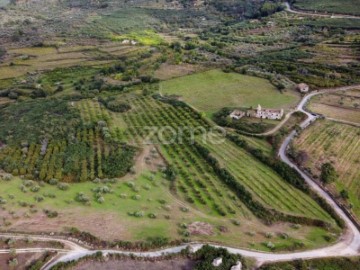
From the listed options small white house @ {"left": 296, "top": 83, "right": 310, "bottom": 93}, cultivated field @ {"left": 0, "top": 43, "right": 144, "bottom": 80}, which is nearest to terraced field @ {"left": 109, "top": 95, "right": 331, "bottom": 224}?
small white house @ {"left": 296, "top": 83, "right": 310, "bottom": 93}

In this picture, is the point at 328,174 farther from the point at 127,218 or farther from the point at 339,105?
the point at 339,105

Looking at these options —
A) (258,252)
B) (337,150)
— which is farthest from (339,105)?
(258,252)

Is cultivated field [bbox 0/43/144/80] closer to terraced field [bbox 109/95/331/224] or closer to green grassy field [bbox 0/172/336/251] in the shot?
terraced field [bbox 109/95/331/224]

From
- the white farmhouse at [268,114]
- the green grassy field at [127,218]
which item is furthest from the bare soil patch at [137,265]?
the white farmhouse at [268,114]

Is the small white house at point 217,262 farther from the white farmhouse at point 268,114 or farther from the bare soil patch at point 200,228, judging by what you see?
the white farmhouse at point 268,114

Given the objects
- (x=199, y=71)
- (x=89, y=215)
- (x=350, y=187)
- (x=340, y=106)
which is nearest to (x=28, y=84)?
(x=199, y=71)
